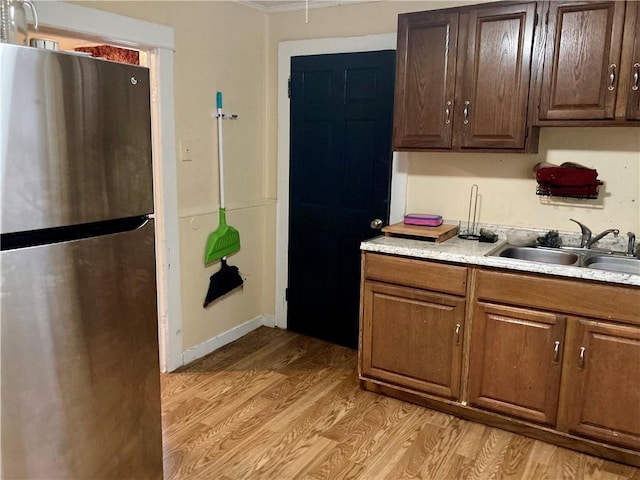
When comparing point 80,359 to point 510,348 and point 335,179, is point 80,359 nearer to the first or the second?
point 510,348

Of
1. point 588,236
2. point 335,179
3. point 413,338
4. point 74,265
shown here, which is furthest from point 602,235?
point 74,265

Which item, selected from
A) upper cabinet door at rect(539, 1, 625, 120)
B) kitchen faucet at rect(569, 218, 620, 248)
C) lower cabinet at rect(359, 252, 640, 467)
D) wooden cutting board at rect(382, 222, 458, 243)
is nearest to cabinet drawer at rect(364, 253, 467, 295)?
lower cabinet at rect(359, 252, 640, 467)

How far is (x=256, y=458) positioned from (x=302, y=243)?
1.62m

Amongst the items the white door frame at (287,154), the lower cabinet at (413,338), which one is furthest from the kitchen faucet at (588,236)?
the white door frame at (287,154)

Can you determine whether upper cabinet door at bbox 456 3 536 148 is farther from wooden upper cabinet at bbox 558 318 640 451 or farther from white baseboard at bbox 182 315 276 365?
white baseboard at bbox 182 315 276 365

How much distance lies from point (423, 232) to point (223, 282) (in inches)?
54.8

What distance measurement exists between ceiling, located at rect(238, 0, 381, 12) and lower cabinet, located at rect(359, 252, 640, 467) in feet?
5.35

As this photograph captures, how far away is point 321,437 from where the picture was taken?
2490 mm

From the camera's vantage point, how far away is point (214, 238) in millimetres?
3299

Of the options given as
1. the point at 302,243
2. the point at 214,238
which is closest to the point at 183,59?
the point at 214,238

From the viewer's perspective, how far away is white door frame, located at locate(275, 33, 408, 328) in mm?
3186

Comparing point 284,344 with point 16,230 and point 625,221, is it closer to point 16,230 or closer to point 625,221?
point 625,221

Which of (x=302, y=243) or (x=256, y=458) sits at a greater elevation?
(x=302, y=243)

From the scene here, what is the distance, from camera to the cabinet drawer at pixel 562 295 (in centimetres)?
217
